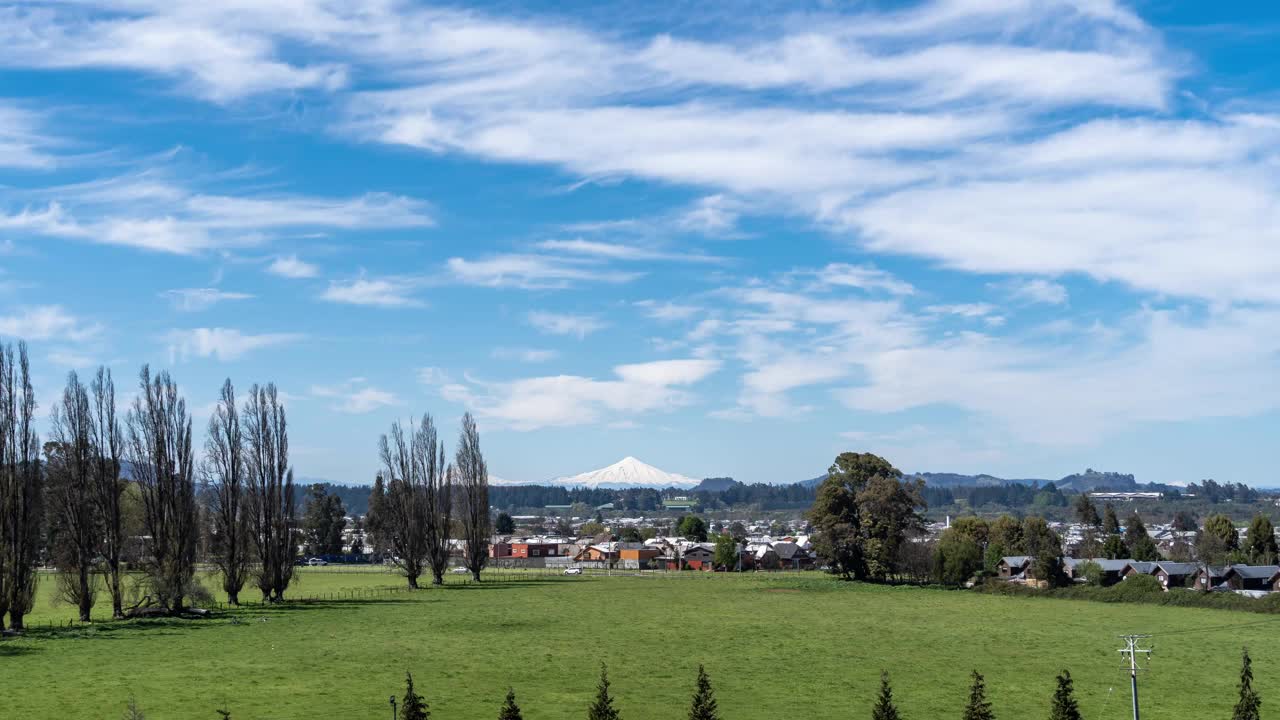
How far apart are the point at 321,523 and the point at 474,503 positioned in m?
60.0

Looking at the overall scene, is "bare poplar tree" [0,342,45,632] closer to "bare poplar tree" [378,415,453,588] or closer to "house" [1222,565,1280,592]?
"bare poplar tree" [378,415,453,588]

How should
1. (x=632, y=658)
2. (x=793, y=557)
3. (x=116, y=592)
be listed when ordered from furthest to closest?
(x=793, y=557), (x=116, y=592), (x=632, y=658)

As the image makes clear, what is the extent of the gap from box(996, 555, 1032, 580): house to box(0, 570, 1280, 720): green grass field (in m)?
28.5

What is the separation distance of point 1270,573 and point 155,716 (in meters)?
90.2

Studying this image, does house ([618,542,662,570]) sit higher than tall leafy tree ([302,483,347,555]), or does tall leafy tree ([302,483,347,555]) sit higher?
tall leafy tree ([302,483,347,555])

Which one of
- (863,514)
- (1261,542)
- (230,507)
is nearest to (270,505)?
(230,507)

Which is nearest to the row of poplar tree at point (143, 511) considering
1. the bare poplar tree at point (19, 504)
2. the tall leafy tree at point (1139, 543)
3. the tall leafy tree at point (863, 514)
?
the bare poplar tree at point (19, 504)

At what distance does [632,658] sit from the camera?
46.2 m

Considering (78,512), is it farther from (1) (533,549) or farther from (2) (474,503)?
(1) (533,549)

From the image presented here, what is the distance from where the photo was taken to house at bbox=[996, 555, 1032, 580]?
106 meters

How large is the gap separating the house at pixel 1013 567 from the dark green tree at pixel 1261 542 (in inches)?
789

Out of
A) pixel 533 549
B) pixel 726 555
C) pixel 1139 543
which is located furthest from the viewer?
pixel 533 549

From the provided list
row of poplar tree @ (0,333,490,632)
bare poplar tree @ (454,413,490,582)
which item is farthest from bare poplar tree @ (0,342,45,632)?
bare poplar tree @ (454,413,490,582)

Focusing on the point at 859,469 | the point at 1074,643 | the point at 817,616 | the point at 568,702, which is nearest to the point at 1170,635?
the point at 1074,643
